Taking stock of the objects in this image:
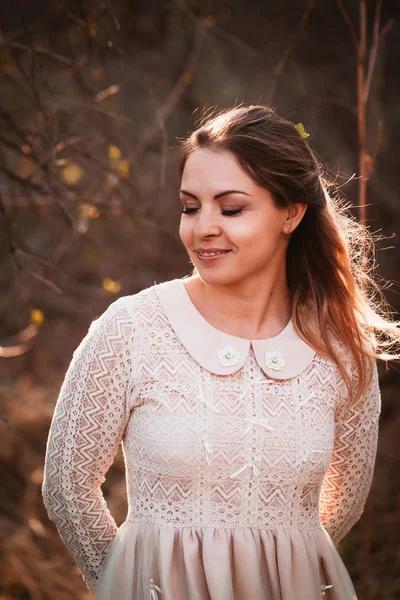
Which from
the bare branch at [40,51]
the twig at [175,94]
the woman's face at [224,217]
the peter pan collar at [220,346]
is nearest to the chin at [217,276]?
the woman's face at [224,217]

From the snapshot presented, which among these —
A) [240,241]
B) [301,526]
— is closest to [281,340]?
[240,241]

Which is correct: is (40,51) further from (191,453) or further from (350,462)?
(350,462)

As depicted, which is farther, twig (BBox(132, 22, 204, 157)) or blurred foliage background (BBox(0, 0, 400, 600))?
blurred foliage background (BBox(0, 0, 400, 600))

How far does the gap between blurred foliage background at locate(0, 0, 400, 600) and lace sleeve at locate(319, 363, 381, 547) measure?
1578mm

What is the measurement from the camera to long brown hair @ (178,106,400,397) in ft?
6.52

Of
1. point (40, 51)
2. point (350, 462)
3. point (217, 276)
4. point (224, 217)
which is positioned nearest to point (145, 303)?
point (217, 276)

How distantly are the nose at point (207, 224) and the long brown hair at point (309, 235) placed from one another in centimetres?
14

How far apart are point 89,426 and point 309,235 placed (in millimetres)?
849

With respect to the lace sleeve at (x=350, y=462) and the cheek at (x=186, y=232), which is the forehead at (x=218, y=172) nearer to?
the cheek at (x=186, y=232)

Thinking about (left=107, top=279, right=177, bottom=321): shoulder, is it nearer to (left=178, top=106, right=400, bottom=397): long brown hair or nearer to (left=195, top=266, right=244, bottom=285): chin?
(left=195, top=266, right=244, bottom=285): chin

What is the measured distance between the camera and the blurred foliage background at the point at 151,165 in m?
3.93

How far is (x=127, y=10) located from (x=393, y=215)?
6.72 feet

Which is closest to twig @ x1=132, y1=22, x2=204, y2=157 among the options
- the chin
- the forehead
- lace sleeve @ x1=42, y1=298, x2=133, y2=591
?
the forehead

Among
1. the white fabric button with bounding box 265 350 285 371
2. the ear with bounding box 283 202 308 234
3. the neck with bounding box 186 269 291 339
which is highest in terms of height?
the ear with bounding box 283 202 308 234
